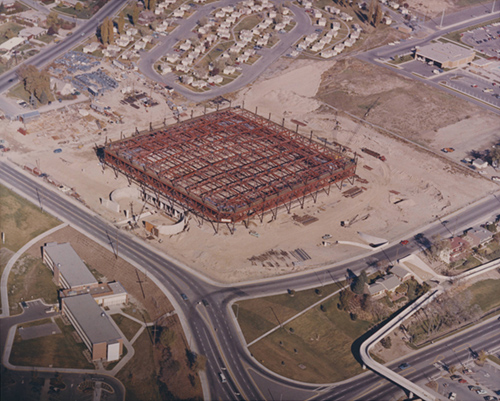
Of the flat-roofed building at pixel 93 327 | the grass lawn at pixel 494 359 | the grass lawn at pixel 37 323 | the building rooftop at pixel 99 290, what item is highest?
the flat-roofed building at pixel 93 327

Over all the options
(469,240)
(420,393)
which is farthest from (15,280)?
(469,240)

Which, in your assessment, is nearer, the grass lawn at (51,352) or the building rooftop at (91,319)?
the grass lawn at (51,352)

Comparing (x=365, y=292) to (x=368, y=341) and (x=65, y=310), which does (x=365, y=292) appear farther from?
(x=65, y=310)

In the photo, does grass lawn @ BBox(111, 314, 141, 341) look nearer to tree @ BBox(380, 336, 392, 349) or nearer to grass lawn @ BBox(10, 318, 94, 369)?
grass lawn @ BBox(10, 318, 94, 369)

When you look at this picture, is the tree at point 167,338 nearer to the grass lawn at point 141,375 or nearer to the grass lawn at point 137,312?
the grass lawn at point 141,375

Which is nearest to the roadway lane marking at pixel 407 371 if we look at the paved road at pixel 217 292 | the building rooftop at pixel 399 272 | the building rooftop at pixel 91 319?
the paved road at pixel 217 292

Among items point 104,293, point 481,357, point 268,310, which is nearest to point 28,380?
point 104,293

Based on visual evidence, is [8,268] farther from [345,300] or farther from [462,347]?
[462,347]

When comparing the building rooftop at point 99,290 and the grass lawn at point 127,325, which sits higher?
the building rooftop at point 99,290

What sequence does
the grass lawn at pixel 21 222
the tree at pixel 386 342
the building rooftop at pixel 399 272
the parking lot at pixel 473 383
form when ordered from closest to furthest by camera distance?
1. the parking lot at pixel 473 383
2. the tree at pixel 386 342
3. the building rooftop at pixel 399 272
4. the grass lawn at pixel 21 222
